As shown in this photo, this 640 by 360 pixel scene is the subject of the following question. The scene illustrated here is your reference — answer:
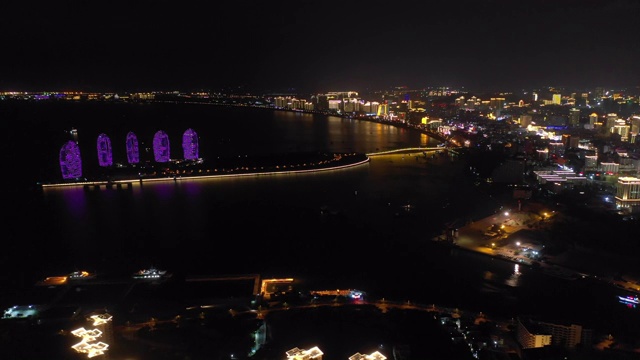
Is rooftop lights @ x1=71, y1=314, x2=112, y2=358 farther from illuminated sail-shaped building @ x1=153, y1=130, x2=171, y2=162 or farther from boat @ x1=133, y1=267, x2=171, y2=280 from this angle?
illuminated sail-shaped building @ x1=153, y1=130, x2=171, y2=162

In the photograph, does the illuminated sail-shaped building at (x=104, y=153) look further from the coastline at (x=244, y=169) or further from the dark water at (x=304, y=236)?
the coastline at (x=244, y=169)

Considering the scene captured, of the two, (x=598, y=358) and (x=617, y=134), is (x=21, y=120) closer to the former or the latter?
(x=598, y=358)

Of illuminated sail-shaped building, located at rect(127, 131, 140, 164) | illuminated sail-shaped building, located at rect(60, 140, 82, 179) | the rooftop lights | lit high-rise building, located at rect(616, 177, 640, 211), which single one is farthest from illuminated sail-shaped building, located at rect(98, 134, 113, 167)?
lit high-rise building, located at rect(616, 177, 640, 211)

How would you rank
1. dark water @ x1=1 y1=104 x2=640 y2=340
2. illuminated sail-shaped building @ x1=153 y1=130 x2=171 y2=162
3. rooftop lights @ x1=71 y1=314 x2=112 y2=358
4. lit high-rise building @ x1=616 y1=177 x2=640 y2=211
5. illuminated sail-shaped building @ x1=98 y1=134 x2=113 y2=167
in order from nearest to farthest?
rooftop lights @ x1=71 y1=314 x2=112 y2=358, dark water @ x1=1 y1=104 x2=640 y2=340, lit high-rise building @ x1=616 y1=177 x2=640 y2=211, illuminated sail-shaped building @ x1=98 y1=134 x2=113 y2=167, illuminated sail-shaped building @ x1=153 y1=130 x2=171 y2=162

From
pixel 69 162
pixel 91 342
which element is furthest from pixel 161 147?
pixel 91 342

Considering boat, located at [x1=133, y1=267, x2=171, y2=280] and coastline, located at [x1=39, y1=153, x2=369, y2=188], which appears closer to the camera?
boat, located at [x1=133, y1=267, x2=171, y2=280]

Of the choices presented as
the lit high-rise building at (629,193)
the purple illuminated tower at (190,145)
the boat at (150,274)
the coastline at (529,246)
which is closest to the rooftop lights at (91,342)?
the boat at (150,274)
